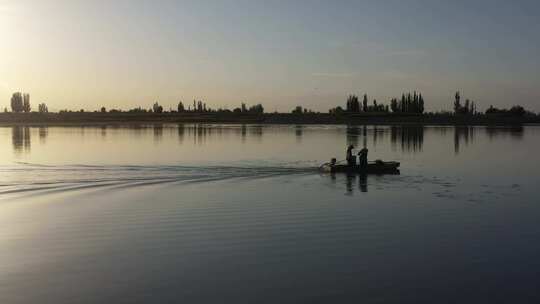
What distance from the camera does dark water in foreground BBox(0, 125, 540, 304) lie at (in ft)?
39.1

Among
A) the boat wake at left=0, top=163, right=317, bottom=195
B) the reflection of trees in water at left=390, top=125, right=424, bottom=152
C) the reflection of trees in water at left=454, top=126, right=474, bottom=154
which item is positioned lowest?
the reflection of trees in water at left=454, top=126, right=474, bottom=154

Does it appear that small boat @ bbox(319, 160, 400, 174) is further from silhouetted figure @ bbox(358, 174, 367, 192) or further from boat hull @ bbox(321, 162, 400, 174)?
silhouetted figure @ bbox(358, 174, 367, 192)

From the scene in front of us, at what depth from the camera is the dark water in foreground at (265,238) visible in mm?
11930

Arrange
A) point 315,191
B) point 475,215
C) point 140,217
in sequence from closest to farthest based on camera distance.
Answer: point 140,217 → point 475,215 → point 315,191

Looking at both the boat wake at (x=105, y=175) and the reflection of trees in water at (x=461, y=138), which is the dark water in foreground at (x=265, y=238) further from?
the reflection of trees in water at (x=461, y=138)

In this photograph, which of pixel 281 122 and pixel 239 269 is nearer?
pixel 239 269

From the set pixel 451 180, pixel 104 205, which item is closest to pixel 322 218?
pixel 104 205

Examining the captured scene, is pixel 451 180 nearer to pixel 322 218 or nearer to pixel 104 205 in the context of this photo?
pixel 322 218

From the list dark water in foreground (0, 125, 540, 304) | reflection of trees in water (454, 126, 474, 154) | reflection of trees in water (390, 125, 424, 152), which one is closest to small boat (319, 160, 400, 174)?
dark water in foreground (0, 125, 540, 304)

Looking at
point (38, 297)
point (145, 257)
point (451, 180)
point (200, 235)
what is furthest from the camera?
point (451, 180)

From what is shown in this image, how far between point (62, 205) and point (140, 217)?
14.9ft

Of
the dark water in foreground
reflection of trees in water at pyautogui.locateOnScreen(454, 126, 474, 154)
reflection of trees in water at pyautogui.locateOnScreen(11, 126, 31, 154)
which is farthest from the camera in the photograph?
reflection of trees in water at pyautogui.locateOnScreen(454, 126, 474, 154)

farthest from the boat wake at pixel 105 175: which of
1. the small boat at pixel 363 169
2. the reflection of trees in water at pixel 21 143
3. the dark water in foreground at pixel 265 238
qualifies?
the reflection of trees in water at pixel 21 143

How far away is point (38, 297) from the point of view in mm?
11188
